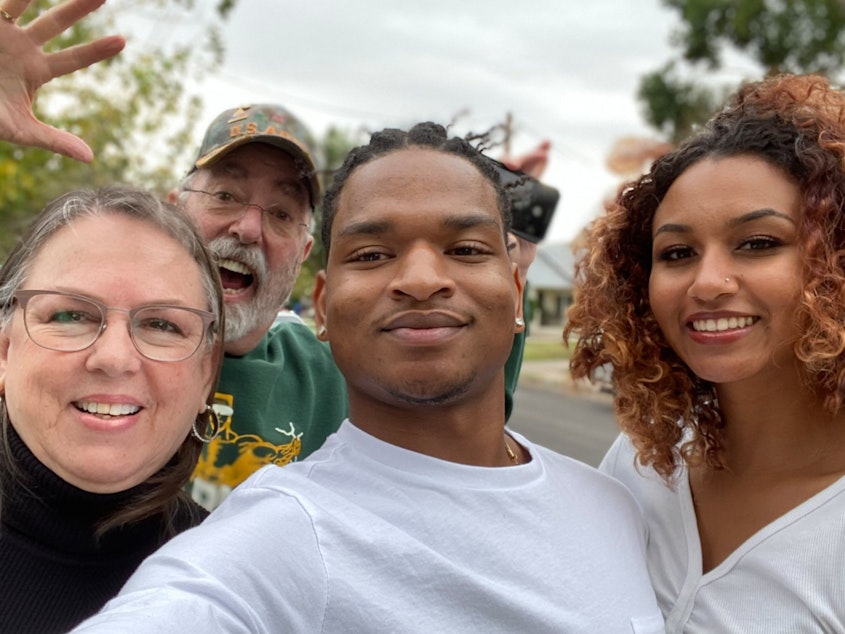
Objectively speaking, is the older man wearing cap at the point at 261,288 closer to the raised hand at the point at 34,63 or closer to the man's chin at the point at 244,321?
the man's chin at the point at 244,321

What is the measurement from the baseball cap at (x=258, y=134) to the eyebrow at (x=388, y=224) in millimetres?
1106

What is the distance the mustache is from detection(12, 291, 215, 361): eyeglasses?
3.51 ft

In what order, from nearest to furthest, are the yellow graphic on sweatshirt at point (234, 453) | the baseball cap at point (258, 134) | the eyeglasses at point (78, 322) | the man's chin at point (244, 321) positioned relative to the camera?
the eyeglasses at point (78, 322)
the yellow graphic on sweatshirt at point (234, 453)
the man's chin at point (244, 321)
the baseball cap at point (258, 134)

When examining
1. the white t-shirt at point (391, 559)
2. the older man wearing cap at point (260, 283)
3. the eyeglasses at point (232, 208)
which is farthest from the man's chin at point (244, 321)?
the white t-shirt at point (391, 559)

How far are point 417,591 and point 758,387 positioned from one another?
1.18 m

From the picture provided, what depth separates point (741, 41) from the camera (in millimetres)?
25312

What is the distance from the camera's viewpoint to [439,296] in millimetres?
1897

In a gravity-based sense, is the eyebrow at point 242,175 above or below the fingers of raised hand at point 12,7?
below

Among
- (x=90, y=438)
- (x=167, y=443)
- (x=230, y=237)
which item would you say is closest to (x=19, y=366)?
(x=90, y=438)

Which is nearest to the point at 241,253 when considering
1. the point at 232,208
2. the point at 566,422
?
the point at 232,208

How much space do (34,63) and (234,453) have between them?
52.2 inches

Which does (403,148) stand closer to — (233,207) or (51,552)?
(233,207)

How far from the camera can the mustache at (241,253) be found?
2.99m

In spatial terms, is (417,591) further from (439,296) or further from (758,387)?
(758,387)
